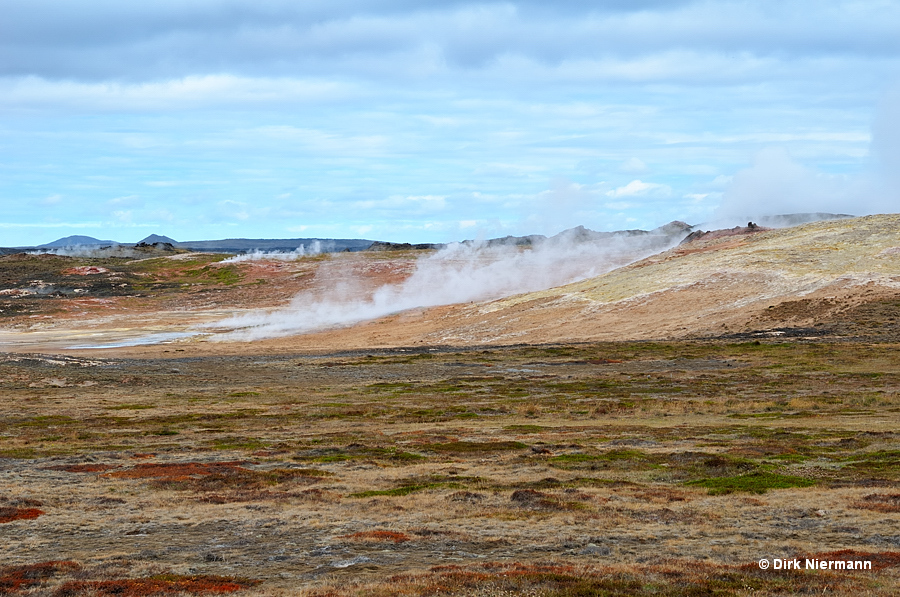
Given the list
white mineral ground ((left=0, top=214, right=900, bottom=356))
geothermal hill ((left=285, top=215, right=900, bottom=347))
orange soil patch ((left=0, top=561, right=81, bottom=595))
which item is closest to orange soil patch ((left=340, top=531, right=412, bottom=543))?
orange soil patch ((left=0, top=561, right=81, bottom=595))

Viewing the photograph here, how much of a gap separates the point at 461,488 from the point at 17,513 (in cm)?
1348

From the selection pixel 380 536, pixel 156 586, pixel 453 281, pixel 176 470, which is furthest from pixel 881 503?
pixel 453 281

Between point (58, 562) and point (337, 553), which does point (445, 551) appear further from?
point (58, 562)

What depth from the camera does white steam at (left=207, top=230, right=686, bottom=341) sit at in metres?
132

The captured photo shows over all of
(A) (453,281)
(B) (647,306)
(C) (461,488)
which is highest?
(A) (453,281)

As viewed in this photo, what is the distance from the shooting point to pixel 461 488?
27938mm

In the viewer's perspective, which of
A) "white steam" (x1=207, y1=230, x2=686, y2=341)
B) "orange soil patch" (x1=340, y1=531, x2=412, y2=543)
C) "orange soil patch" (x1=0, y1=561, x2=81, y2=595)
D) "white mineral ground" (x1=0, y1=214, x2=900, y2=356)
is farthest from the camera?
"white steam" (x1=207, y1=230, x2=686, y2=341)

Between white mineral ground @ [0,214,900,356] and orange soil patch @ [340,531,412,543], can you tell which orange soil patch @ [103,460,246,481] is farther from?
white mineral ground @ [0,214,900,356]

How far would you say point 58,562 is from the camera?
19.2m

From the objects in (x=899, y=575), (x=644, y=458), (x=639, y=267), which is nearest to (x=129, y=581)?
(x=899, y=575)

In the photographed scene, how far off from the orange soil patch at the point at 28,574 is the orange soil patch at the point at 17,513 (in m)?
5.73

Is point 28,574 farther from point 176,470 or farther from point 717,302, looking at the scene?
point 717,302

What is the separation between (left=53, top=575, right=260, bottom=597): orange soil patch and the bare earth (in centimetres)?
8

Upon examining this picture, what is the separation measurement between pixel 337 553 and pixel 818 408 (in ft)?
120
